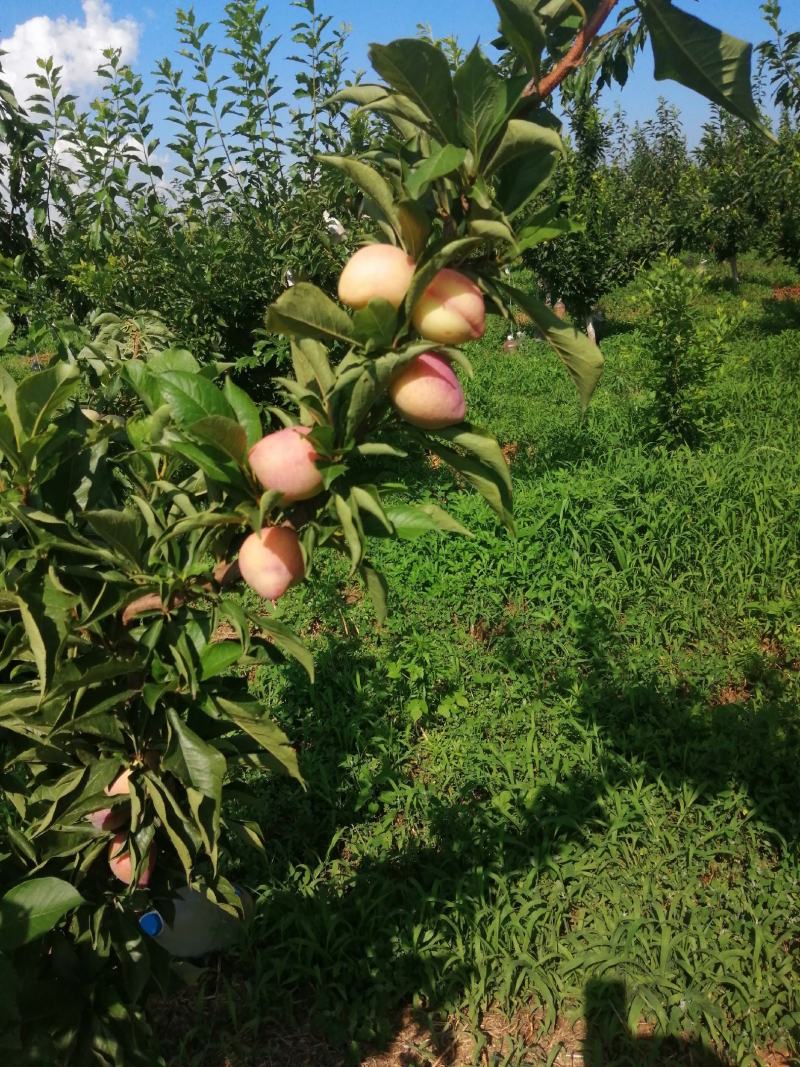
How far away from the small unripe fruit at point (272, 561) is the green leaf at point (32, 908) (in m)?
0.36

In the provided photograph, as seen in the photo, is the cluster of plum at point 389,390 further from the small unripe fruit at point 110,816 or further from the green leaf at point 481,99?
the small unripe fruit at point 110,816

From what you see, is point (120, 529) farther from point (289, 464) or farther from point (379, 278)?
point (379, 278)

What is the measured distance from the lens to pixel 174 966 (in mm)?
1418

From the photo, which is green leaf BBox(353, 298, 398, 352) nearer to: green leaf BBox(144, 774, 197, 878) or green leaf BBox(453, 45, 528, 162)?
green leaf BBox(453, 45, 528, 162)

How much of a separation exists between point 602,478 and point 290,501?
371 centimetres

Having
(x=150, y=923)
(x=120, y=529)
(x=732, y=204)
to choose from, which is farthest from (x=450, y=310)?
(x=732, y=204)

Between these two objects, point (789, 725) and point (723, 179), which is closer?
point (789, 725)

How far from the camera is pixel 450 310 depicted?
614 mm

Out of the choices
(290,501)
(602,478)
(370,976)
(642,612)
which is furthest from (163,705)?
(602,478)

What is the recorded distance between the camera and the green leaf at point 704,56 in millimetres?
566

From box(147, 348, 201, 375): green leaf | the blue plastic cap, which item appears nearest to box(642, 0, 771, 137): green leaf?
box(147, 348, 201, 375): green leaf

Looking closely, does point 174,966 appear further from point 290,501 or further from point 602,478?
point 602,478

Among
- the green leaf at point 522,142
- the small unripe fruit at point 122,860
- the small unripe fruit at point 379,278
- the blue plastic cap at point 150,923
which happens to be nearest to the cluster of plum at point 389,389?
the small unripe fruit at point 379,278

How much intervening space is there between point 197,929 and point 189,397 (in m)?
1.62
